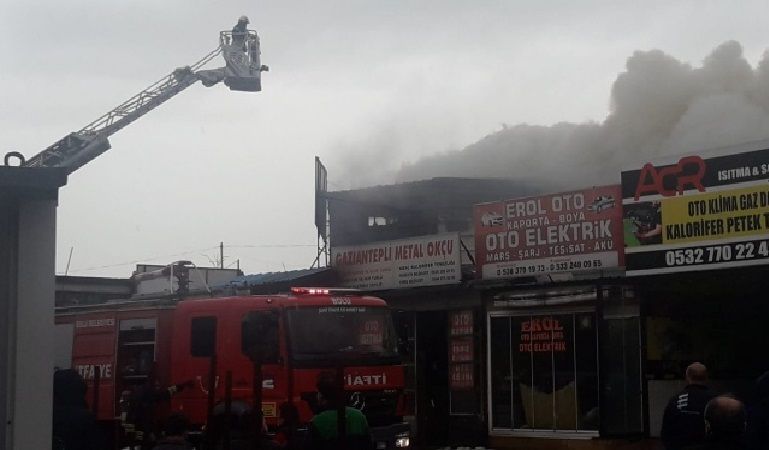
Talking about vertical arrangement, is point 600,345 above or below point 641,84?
below

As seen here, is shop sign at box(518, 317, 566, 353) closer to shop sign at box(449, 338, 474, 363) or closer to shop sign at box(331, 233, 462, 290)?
shop sign at box(449, 338, 474, 363)

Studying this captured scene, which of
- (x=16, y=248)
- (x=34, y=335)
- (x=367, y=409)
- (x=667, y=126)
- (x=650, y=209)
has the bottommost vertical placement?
(x=367, y=409)

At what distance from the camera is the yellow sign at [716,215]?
1482cm

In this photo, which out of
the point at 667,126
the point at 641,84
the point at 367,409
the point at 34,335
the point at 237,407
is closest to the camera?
the point at 34,335

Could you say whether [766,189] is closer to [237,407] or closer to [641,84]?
[237,407]

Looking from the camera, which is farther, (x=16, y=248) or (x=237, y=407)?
(x=237, y=407)

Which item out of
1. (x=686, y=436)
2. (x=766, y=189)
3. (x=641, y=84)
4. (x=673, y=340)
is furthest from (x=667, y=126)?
(x=686, y=436)

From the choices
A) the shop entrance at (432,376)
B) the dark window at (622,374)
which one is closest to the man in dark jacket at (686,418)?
the dark window at (622,374)

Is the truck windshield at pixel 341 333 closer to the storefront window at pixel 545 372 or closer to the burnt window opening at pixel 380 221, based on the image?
the storefront window at pixel 545 372

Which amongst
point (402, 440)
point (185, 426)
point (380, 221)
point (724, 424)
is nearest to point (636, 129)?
point (380, 221)

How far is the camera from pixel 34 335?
21.7 ft

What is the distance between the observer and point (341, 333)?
555 inches

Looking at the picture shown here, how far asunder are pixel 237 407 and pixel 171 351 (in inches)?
101

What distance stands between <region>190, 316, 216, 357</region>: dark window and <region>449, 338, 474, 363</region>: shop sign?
6.82 meters
